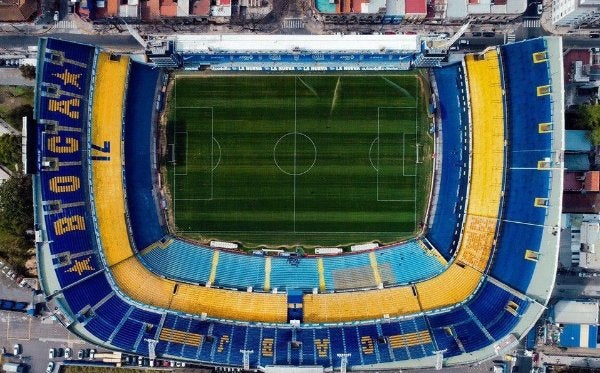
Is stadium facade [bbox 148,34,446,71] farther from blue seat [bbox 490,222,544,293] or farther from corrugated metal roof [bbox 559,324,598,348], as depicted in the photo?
corrugated metal roof [bbox 559,324,598,348]

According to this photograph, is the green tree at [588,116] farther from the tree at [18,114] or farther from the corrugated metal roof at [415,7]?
the tree at [18,114]

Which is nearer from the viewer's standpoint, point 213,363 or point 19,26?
point 213,363

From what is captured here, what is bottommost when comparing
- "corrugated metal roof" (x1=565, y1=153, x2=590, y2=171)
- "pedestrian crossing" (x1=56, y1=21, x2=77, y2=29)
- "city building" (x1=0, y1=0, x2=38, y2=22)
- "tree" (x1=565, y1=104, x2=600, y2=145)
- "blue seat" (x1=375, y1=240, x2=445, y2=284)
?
"blue seat" (x1=375, y1=240, x2=445, y2=284)

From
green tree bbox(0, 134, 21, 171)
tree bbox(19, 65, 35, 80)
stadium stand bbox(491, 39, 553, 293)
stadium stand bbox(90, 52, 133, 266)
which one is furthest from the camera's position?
tree bbox(19, 65, 35, 80)

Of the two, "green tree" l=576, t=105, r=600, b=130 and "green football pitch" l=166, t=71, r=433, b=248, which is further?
"green football pitch" l=166, t=71, r=433, b=248

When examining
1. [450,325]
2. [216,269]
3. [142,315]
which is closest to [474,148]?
[450,325]

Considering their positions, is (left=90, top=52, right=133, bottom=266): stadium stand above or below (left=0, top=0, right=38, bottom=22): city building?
below

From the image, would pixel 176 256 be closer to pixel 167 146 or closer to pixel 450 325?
pixel 167 146

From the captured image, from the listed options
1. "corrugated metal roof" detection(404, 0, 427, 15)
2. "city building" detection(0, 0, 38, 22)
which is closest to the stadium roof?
"corrugated metal roof" detection(404, 0, 427, 15)
